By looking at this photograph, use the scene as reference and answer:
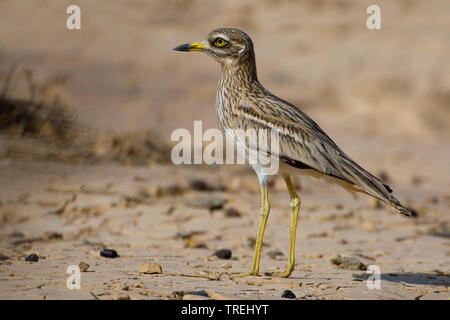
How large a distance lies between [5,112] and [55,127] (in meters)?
0.61

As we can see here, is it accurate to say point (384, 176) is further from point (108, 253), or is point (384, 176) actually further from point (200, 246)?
point (108, 253)

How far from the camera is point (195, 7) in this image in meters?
15.0

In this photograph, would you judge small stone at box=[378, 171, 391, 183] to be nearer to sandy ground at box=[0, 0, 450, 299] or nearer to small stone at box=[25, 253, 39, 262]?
sandy ground at box=[0, 0, 450, 299]

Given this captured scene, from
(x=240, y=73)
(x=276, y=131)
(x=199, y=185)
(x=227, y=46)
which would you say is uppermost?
(x=227, y=46)

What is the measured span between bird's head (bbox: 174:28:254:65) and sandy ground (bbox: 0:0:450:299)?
1.56 metres

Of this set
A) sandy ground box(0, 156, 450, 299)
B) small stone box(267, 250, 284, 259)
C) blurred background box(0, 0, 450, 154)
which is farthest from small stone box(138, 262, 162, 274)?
blurred background box(0, 0, 450, 154)

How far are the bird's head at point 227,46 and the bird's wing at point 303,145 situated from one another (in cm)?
41

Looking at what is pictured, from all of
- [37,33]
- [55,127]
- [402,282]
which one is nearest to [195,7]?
[37,33]

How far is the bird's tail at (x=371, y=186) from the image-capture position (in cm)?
457

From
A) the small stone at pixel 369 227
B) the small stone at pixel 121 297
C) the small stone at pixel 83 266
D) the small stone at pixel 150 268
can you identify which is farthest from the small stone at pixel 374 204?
the small stone at pixel 121 297

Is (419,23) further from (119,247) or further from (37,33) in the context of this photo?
(119,247)

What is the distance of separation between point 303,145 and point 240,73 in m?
0.79

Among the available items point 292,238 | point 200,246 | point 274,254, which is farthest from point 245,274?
point 200,246

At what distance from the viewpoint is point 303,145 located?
479 cm
